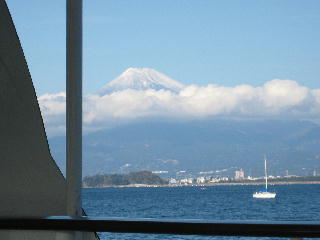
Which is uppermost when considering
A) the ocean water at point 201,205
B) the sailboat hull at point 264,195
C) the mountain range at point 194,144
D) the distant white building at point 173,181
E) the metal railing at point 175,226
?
the mountain range at point 194,144

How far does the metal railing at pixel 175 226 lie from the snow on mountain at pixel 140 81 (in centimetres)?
5685

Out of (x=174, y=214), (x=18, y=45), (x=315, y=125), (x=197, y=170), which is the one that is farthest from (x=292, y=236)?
(x=315, y=125)

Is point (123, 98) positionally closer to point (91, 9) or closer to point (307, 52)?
point (91, 9)

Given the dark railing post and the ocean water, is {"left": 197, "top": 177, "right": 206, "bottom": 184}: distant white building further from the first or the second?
the dark railing post

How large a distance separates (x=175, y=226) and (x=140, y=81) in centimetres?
6573

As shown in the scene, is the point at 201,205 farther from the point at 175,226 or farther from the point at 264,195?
the point at 175,226

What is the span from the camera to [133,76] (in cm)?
6538

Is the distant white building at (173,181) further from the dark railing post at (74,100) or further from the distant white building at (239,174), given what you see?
the dark railing post at (74,100)

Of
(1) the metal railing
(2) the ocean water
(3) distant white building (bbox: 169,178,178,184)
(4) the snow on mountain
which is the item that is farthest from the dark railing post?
(4) the snow on mountain

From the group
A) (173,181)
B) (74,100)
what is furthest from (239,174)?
(74,100)

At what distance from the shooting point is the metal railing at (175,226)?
48.5 inches

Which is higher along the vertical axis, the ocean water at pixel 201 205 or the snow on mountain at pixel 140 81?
the snow on mountain at pixel 140 81

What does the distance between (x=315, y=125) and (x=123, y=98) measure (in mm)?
19347

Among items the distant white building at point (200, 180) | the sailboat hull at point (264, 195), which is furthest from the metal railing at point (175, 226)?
the distant white building at point (200, 180)
